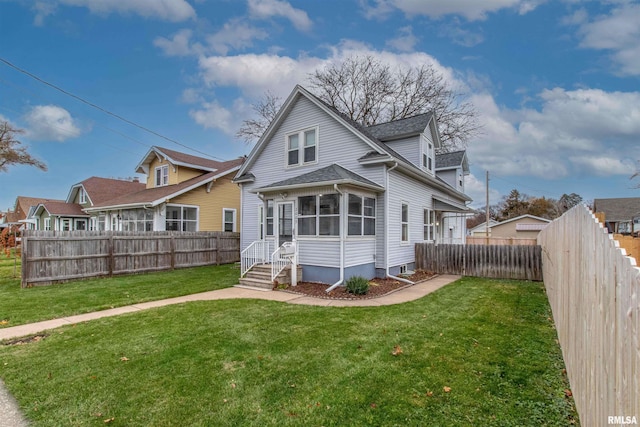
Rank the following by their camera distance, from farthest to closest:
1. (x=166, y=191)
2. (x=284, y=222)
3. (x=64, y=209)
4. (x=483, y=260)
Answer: (x=64, y=209)
(x=166, y=191)
(x=483, y=260)
(x=284, y=222)

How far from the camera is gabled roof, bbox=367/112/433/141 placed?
13438mm

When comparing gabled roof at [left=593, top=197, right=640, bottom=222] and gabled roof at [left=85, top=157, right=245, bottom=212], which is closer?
gabled roof at [left=85, top=157, right=245, bottom=212]

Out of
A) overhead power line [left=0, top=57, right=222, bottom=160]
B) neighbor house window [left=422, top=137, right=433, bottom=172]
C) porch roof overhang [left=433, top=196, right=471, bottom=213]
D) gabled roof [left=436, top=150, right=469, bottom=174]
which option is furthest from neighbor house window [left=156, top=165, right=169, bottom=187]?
gabled roof [left=436, top=150, right=469, bottom=174]

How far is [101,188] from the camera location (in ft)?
77.6

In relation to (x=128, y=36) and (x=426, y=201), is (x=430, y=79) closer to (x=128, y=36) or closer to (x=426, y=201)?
(x=426, y=201)

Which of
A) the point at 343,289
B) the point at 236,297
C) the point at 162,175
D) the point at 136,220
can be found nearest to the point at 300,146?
the point at 343,289

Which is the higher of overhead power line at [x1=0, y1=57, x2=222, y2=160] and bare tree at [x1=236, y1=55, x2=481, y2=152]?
bare tree at [x1=236, y1=55, x2=481, y2=152]

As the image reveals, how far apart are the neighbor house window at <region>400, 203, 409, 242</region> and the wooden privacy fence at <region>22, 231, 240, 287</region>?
924 cm

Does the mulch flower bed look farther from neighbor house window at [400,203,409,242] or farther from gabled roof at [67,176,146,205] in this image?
gabled roof at [67,176,146,205]

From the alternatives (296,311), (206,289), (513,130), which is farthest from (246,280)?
(513,130)

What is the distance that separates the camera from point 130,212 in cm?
1817

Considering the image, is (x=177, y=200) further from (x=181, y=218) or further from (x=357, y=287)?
(x=357, y=287)

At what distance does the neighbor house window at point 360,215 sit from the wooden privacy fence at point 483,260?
3.75 meters

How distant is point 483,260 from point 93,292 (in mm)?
13387
